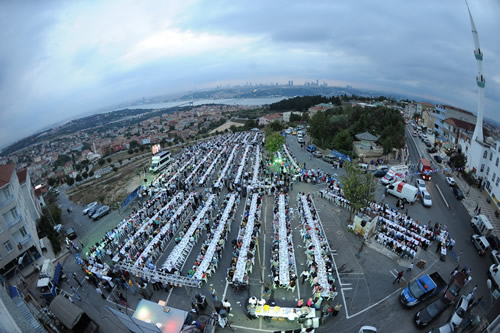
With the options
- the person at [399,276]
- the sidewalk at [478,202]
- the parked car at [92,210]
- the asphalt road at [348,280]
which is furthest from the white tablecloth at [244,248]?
the sidewalk at [478,202]

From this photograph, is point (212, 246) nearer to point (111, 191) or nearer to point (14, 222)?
point (14, 222)

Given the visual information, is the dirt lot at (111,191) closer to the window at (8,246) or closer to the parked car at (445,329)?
the window at (8,246)

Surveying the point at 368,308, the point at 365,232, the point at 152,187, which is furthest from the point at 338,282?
the point at 152,187

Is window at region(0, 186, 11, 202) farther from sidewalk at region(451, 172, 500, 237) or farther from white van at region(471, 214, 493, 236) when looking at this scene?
sidewalk at region(451, 172, 500, 237)

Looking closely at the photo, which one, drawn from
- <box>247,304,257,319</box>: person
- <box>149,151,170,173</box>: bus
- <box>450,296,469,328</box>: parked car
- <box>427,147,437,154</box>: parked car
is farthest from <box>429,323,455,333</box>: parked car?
<box>149,151,170,173</box>: bus

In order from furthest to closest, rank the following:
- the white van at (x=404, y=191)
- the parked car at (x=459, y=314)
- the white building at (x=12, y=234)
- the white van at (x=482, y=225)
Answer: the white van at (x=404, y=191)
the white van at (x=482, y=225)
the white building at (x=12, y=234)
the parked car at (x=459, y=314)

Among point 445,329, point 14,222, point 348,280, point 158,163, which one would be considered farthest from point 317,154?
point 14,222
